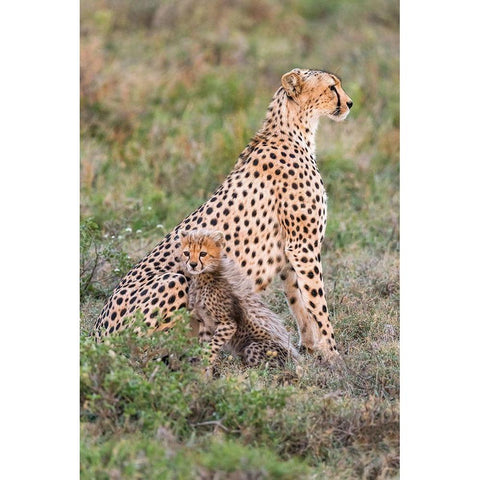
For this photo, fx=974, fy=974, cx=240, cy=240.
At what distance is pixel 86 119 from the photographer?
705cm

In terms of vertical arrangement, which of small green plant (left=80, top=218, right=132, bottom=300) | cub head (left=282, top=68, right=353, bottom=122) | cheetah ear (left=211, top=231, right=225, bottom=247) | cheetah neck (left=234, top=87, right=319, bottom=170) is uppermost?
cub head (left=282, top=68, right=353, bottom=122)

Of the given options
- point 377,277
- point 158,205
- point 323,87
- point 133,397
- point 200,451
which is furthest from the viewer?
point 158,205

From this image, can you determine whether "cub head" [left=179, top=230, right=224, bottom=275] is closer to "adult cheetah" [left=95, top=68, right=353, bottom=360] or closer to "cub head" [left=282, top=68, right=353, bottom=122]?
"adult cheetah" [left=95, top=68, right=353, bottom=360]

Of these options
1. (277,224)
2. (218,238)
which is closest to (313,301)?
(277,224)

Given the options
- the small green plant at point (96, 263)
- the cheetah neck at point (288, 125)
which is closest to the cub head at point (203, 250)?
the cheetah neck at point (288, 125)

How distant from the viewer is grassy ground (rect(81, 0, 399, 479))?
338 cm

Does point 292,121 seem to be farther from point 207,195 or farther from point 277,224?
point 207,195

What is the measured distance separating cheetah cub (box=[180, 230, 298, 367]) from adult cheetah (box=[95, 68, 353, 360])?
0.07 meters

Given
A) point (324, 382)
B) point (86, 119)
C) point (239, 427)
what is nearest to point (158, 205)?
point (86, 119)

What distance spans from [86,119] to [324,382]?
370 cm

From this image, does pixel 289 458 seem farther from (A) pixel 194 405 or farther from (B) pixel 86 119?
(B) pixel 86 119

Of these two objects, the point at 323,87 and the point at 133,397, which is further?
the point at 323,87

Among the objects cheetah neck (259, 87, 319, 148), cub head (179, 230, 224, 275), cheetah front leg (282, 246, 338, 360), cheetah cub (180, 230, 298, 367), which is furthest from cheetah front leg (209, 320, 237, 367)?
cheetah neck (259, 87, 319, 148)

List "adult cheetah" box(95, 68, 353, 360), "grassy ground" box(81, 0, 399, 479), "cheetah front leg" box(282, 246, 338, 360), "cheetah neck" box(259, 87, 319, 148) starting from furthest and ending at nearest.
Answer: "cheetah neck" box(259, 87, 319, 148)
"cheetah front leg" box(282, 246, 338, 360)
"adult cheetah" box(95, 68, 353, 360)
"grassy ground" box(81, 0, 399, 479)
